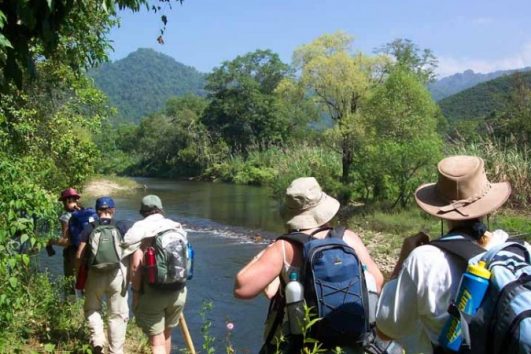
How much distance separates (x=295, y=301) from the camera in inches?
94.9

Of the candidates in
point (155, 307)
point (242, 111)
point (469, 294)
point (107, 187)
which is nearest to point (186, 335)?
point (155, 307)

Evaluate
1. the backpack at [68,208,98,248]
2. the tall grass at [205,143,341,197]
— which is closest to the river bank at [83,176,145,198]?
the tall grass at [205,143,341,197]

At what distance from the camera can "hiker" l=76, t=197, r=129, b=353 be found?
4.56 m

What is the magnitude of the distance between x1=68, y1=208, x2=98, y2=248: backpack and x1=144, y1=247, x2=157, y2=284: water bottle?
1114mm

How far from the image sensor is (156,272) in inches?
158

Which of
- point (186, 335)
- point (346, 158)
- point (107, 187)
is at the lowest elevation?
point (107, 187)

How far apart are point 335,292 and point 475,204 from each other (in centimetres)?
72

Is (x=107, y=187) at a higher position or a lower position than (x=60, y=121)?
lower

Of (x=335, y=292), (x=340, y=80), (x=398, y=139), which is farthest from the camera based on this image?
(x=340, y=80)

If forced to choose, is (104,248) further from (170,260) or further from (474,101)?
(474,101)

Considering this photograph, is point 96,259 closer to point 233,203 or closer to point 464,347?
point 464,347

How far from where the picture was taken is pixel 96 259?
14.9 feet

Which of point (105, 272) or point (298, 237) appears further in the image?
point (105, 272)

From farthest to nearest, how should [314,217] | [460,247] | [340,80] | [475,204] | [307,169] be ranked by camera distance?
[340,80] → [307,169] → [314,217] → [475,204] → [460,247]
